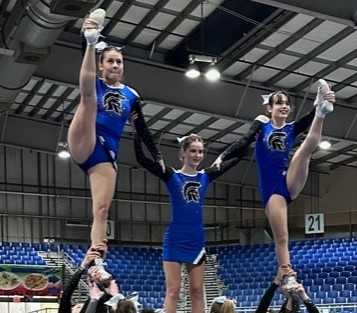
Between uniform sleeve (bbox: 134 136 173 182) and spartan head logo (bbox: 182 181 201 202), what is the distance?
158 millimetres

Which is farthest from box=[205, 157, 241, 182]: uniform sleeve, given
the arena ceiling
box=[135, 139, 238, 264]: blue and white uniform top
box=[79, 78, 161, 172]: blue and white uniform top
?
the arena ceiling

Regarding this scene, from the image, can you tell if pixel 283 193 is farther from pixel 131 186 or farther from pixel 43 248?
pixel 131 186

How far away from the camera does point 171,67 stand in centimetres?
1870

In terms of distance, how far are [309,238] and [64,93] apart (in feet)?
37.2

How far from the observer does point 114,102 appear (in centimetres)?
466

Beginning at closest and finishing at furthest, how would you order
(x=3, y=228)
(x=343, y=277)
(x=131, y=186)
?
1. (x=343, y=277)
2. (x=3, y=228)
3. (x=131, y=186)

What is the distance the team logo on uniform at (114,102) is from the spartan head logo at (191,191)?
1.02 meters

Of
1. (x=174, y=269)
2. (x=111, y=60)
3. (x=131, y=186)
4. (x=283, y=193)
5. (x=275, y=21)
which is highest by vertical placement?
(x=275, y=21)

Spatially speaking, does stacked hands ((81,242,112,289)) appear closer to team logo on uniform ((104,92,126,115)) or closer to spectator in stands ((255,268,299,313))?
team logo on uniform ((104,92,126,115))

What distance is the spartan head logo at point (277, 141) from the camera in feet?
17.1

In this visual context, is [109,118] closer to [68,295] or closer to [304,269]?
[68,295]

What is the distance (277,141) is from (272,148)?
0.20 ft

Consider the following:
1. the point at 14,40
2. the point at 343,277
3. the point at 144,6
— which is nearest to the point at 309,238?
the point at 343,277

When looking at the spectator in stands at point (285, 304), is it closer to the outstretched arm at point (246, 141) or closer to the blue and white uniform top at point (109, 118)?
the outstretched arm at point (246, 141)
